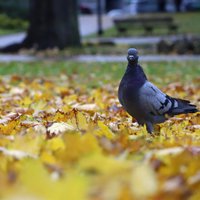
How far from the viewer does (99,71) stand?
1273 cm

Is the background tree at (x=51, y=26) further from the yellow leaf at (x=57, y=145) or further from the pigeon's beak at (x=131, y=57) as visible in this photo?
the yellow leaf at (x=57, y=145)

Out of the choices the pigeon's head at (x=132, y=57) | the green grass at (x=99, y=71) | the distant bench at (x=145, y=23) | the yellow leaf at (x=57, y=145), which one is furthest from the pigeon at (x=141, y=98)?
the distant bench at (x=145, y=23)

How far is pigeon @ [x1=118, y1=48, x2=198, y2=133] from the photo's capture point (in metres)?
3.58

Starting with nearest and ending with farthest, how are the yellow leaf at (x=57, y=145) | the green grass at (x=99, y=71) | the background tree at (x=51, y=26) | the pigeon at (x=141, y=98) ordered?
the yellow leaf at (x=57, y=145)
the pigeon at (x=141, y=98)
the green grass at (x=99, y=71)
the background tree at (x=51, y=26)

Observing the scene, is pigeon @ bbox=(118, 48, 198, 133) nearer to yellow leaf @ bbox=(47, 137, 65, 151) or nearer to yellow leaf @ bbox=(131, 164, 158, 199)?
yellow leaf @ bbox=(47, 137, 65, 151)

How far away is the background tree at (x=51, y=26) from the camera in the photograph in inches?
767

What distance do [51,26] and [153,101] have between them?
16.2 meters

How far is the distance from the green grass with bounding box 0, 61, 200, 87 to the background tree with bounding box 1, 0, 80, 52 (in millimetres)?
4117

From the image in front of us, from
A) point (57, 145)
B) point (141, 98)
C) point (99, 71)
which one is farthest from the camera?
point (99, 71)

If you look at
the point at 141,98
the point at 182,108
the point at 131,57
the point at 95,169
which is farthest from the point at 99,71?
the point at 95,169

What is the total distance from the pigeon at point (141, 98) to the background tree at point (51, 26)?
51.3 feet

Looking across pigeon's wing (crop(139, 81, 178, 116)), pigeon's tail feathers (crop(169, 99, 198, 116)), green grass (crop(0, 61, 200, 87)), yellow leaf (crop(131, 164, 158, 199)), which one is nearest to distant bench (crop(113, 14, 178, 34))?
green grass (crop(0, 61, 200, 87))

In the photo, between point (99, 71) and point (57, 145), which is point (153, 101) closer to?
point (57, 145)

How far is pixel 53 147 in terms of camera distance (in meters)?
2.30
